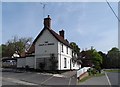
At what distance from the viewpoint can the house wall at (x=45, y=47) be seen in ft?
128

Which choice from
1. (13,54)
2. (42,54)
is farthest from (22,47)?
(42,54)

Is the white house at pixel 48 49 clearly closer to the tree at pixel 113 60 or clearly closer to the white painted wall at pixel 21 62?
the white painted wall at pixel 21 62

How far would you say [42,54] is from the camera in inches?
1570

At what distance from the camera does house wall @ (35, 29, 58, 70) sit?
128ft

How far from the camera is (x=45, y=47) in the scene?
4003cm

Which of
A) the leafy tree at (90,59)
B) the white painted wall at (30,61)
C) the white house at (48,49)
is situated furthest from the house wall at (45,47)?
the leafy tree at (90,59)

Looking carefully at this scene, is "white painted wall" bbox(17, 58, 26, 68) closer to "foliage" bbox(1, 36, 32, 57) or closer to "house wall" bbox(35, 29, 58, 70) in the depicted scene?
"house wall" bbox(35, 29, 58, 70)

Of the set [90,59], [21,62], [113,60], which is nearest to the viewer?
[21,62]

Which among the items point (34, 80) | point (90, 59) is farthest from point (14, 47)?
point (34, 80)

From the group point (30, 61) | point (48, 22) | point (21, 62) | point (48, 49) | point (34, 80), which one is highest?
point (48, 22)

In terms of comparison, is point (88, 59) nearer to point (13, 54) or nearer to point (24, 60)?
point (13, 54)

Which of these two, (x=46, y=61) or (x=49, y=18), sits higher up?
(x=49, y=18)

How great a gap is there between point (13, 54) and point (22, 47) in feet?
11.4

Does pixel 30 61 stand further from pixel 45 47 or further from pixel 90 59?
pixel 90 59
